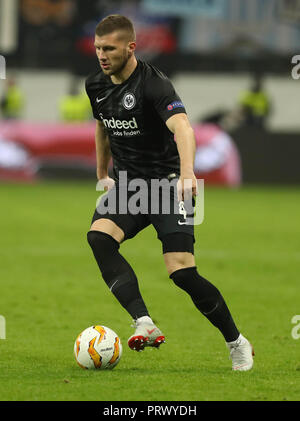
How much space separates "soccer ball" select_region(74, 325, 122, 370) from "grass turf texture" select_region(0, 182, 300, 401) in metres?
0.08

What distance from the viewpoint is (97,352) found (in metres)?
6.50

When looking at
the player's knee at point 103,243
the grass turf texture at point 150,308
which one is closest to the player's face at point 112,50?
the player's knee at point 103,243

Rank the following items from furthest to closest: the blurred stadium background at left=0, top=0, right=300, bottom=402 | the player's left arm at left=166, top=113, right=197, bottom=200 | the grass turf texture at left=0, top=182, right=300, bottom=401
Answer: the blurred stadium background at left=0, top=0, right=300, bottom=402 → the player's left arm at left=166, top=113, right=197, bottom=200 → the grass turf texture at left=0, top=182, right=300, bottom=401

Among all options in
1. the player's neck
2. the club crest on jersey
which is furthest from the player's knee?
the player's neck

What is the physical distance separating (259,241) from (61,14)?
1207 cm

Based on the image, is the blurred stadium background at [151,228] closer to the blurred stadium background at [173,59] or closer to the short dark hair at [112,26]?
the blurred stadium background at [173,59]

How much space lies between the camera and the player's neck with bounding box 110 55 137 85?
6.62m

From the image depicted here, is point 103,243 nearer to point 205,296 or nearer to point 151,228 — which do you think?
point 205,296

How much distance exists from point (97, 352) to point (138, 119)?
153 cm

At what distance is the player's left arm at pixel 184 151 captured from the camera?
6121 mm

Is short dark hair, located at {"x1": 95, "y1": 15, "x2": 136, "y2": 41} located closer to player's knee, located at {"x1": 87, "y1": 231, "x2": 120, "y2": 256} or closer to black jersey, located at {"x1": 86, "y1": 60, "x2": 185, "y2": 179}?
black jersey, located at {"x1": 86, "y1": 60, "x2": 185, "y2": 179}

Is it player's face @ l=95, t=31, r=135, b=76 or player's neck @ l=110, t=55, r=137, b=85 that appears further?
player's neck @ l=110, t=55, r=137, b=85

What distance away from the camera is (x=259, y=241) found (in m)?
14.5

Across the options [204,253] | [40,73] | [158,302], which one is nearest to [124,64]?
[158,302]
